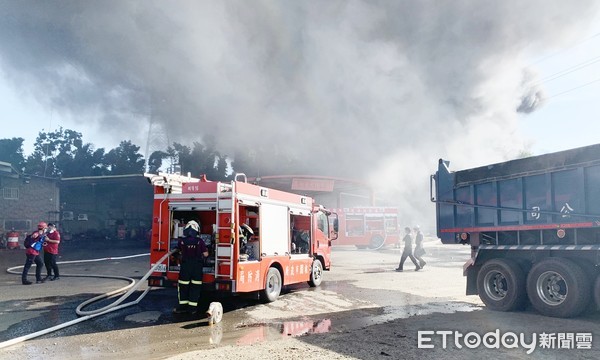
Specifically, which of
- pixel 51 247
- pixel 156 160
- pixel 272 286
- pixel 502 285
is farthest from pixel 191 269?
pixel 156 160

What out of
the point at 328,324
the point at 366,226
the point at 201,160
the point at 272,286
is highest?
the point at 201,160

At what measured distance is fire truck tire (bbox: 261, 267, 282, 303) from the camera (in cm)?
834

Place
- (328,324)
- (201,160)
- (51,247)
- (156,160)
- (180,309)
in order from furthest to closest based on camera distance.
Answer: (156,160), (201,160), (51,247), (180,309), (328,324)

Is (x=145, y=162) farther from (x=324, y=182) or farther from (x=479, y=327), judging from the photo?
(x=479, y=327)

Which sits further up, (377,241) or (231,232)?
(231,232)

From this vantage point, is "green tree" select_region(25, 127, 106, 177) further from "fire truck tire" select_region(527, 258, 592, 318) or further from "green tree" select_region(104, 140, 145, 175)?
"fire truck tire" select_region(527, 258, 592, 318)

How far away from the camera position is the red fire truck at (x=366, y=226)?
1023 inches

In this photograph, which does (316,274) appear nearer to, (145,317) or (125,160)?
(145,317)

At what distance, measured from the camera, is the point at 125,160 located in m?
47.8

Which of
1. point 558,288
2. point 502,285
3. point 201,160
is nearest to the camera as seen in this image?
point 558,288

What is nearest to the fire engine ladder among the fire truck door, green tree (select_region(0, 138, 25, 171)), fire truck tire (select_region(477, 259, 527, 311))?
the fire truck door

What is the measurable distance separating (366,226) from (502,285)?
61.4 ft

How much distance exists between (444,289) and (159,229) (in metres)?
6.35

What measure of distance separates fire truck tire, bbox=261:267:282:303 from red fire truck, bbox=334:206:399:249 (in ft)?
56.1
